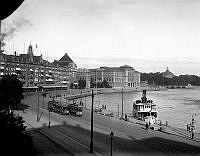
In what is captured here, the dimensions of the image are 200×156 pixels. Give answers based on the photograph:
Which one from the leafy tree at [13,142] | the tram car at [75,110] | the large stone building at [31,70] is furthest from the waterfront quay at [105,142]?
the large stone building at [31,70]

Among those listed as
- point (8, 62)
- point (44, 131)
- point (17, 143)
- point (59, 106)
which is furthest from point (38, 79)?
point (17, 143)

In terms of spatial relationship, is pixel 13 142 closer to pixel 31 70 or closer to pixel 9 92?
pixel 9 92

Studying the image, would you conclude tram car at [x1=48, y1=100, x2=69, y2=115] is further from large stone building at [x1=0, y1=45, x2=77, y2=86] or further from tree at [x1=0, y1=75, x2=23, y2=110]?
large stone building at [x1=0, y1=45, x2=77, y2=86]

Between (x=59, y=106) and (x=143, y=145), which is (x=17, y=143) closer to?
(x=143, y=145)

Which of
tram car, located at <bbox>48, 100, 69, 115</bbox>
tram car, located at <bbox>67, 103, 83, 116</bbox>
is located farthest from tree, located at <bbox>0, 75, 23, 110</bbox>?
tram car, located at <bbox>67, 103, 83, 116</bbox>

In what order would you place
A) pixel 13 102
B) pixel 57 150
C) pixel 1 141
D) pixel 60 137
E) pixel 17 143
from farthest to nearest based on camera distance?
pixel 13 102 < pixel 60 137 < pixel 57 150 < pixel 17 143 < pixel 1 141

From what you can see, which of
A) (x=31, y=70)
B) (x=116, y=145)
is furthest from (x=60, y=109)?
(x=31, y=70)

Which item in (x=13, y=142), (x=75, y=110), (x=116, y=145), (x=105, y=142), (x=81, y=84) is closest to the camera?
(x=13, y=142)
